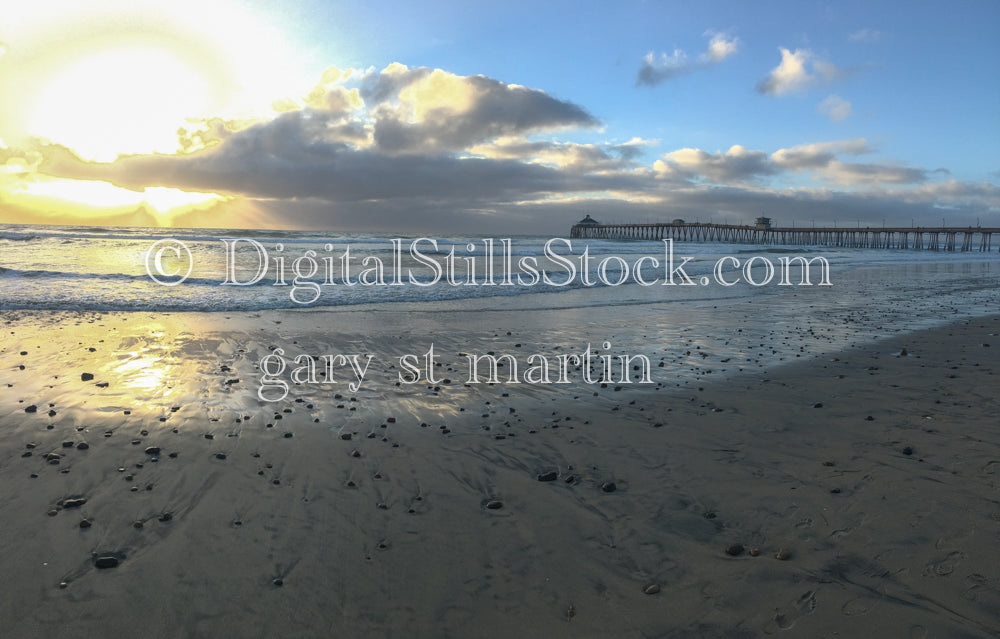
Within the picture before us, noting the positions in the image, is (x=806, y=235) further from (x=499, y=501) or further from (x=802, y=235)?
(x=499, y=501)

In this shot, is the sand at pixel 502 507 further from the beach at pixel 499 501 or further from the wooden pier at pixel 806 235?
the wooden pier at pixel 806 235

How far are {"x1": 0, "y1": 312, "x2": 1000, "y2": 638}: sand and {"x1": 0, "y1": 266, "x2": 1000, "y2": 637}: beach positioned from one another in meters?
0.02

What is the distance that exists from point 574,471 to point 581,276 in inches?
858

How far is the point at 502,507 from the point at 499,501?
9 centimetres

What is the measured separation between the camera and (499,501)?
4.59 m

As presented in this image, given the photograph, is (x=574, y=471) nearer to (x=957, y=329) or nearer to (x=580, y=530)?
(x=580, y=530)

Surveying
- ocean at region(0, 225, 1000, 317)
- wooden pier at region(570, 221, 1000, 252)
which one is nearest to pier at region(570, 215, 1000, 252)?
wooden pier at region(570, 221, 1000, 252)

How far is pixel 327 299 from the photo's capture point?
57.8 ft

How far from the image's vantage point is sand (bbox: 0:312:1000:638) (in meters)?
3.30

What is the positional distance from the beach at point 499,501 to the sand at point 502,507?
23 millimetres

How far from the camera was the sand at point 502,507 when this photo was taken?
3299 mm

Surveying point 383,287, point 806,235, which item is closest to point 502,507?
point 383,287

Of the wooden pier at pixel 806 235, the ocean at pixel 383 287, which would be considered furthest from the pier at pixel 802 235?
the ocean at pixel 383 287

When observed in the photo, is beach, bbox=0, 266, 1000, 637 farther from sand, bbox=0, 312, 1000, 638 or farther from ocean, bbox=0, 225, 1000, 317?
ocean, bbox=0, 225, 1000, 317
